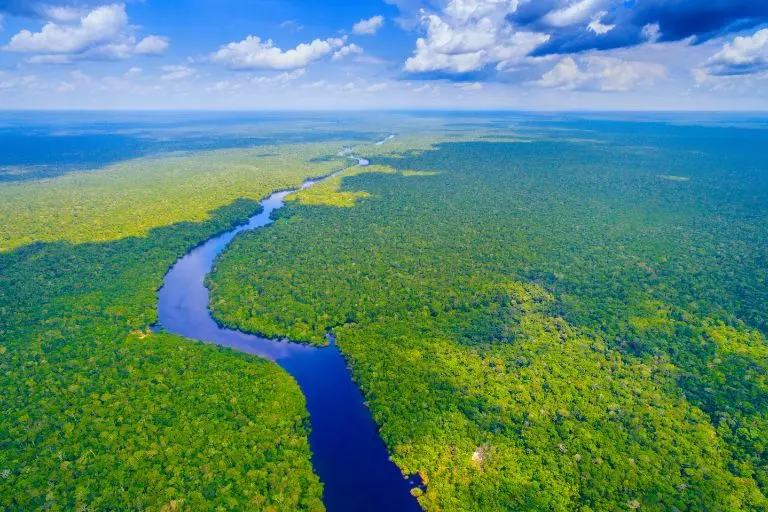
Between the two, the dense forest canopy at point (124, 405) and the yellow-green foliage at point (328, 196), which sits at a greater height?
the yellow-green foliage at point (328, 196)

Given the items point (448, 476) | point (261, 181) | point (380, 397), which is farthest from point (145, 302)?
point (261, 181)

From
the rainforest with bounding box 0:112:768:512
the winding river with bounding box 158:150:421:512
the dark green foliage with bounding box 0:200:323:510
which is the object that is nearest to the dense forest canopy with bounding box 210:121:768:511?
the rainforest with bounding box 0:112:768:512

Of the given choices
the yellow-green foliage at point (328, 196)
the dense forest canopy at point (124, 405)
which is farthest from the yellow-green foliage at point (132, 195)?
the dense forest canopy at point (124, 405)

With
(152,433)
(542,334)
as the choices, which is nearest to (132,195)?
(152,433)

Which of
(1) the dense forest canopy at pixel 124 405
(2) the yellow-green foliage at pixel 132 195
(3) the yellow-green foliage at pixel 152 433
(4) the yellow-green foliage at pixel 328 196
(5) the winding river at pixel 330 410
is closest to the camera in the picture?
(3) the yellow-green foliage at pixel 152 433

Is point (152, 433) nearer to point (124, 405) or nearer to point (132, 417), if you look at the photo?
point (132, 417)

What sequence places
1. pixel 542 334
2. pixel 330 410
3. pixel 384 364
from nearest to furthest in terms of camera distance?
pixel 330 410 → pixel 384 364 → pixel 542 334

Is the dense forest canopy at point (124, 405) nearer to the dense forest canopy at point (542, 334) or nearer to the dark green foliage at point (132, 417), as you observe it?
the dark green foliage at point (132, 417)
